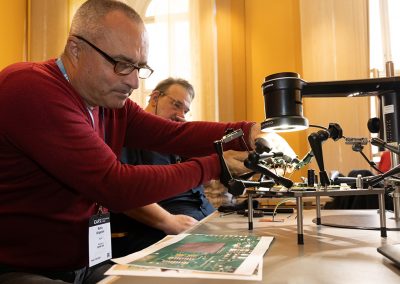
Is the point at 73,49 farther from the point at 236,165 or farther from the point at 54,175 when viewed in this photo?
the point at 236,165

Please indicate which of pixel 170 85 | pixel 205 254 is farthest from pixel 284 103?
pixel 170 85

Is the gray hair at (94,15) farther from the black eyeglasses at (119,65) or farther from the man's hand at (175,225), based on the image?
the man's hand at (175,225)

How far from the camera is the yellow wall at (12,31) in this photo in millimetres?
3793

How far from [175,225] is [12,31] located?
3.40m

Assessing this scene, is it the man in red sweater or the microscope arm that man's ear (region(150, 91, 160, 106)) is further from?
the microscope arm

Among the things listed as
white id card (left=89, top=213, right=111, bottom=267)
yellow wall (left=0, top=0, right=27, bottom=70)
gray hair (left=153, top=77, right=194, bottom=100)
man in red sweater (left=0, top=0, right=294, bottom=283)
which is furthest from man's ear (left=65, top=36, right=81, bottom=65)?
yellow wall (left=0, top=0, right=27, bottom=70)

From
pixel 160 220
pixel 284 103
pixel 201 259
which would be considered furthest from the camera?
pixel 160 220

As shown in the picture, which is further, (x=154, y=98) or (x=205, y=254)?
(x=154, y=98)

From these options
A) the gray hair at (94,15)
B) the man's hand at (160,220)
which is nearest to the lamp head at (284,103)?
the gray hair at (94,15)

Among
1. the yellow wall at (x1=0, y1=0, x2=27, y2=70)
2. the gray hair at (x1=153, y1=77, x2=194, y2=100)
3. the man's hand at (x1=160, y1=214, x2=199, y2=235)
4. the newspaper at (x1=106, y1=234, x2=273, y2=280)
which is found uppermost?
the yellow wall at (x1=0, y1=0, x2=27, y2=70)

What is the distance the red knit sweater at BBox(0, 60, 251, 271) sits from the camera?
0.86 m

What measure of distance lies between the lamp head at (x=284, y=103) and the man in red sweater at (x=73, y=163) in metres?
0.16

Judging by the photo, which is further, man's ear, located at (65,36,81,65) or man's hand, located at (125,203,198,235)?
man's hand, located at (125,203,198,235)

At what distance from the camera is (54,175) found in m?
0.90
